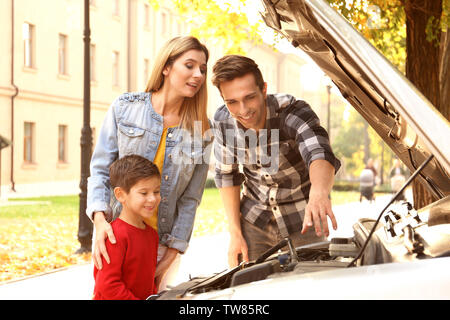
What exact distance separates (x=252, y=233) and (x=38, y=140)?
27.5 m

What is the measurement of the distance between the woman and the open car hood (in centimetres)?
56

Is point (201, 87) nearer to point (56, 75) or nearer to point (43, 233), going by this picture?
point (43, 233)

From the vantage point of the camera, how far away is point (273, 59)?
198 feet

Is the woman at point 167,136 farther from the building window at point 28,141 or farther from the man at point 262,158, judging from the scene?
the building window at point 28,141

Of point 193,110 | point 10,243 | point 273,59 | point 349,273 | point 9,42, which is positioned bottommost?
point 10,243

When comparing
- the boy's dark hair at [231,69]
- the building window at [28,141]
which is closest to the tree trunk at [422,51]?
the boy's dark hair at [231,69]

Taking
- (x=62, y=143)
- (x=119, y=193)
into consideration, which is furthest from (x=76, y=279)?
(x=62, y=143)

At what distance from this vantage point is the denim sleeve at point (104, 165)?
2.95m

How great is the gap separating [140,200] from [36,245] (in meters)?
10.2

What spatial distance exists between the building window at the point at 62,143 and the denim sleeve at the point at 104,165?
2970cm

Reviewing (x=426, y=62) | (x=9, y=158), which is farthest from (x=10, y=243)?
(x=9, y=158)

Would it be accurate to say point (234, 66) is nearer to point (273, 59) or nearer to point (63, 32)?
point (63, 32)

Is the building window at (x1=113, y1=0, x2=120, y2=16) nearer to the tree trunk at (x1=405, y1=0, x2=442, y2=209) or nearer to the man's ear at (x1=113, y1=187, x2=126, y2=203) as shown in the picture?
the tree trunk at (x1=405, y1=0, x2=442, y2=209)

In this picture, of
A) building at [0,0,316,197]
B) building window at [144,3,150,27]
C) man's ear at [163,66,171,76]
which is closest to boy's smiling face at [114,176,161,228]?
man's ear at [163,66,171,76]
